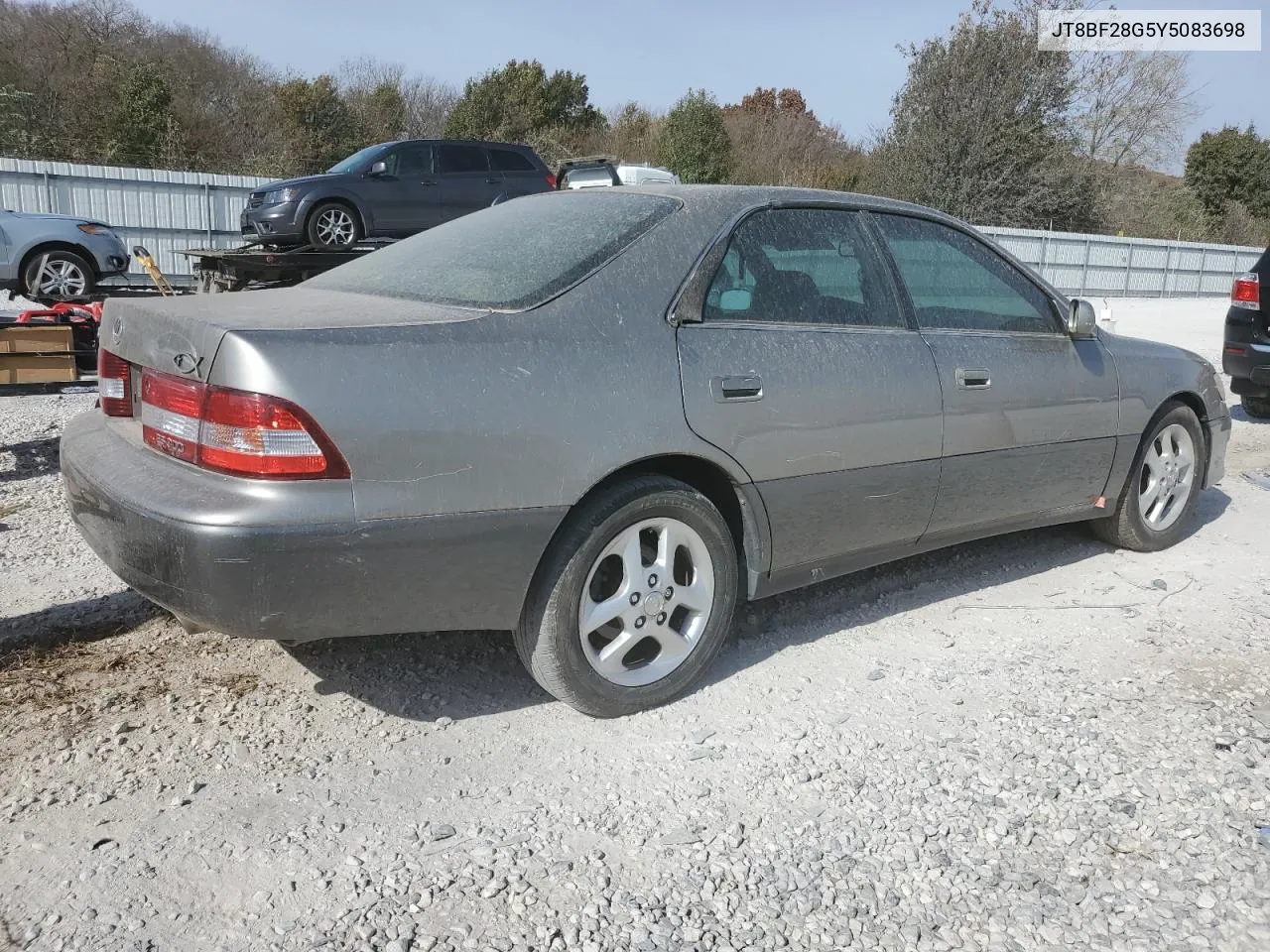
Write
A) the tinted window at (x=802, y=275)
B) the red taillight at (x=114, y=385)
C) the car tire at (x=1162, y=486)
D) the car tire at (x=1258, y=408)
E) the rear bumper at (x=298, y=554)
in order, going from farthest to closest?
the car tire at (x=1258, y=408) < the car tire at (x=1162, y=486) < the tinted window at (x=802, y=275) < the red taillight at (x=114, y=385) < the rear bumper at (x=298, y=554)

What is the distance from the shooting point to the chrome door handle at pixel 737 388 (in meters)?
→ 3.26

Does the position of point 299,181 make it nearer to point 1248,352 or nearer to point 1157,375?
point 1248,352

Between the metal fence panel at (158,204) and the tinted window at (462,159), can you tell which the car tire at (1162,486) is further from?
the metal fence panel at (158,204)

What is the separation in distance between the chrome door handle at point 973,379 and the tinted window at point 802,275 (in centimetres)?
30

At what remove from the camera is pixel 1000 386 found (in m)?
4.09

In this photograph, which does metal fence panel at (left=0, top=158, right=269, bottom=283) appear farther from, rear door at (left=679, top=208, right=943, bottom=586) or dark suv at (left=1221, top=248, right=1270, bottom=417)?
rear door at (left=679, top=208, right=943, bottom=586)

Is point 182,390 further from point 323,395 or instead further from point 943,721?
point 943,721

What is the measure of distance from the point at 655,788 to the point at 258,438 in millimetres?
1388

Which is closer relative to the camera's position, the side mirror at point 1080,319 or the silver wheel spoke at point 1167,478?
the side mirror at point 1080,319

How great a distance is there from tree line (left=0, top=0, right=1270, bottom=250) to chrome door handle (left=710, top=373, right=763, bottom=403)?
27.0 m

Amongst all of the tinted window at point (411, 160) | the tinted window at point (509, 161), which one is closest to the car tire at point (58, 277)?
the tinted window at point (411, 160)

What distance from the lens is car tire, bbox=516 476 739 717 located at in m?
3.05

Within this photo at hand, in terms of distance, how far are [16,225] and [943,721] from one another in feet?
41.5

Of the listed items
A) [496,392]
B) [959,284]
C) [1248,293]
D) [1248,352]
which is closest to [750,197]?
[959,284]
